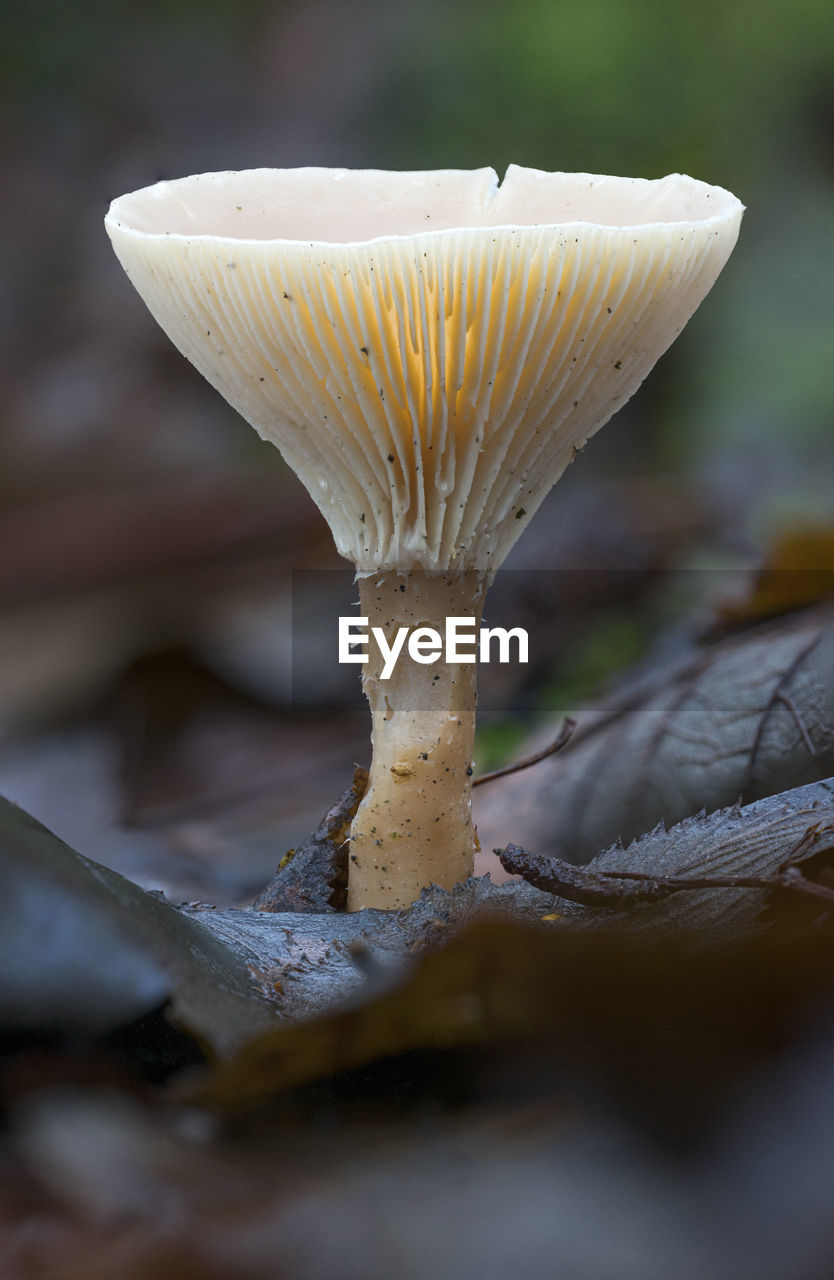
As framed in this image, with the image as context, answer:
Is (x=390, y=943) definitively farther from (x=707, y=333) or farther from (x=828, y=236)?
(x=828, y=236)

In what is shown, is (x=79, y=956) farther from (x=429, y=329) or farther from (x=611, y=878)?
(x=429, y=329)

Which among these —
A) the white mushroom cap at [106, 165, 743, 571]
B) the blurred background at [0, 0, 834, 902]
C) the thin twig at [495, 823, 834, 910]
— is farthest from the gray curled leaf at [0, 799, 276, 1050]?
the blurred background at [0, 0, 834, 902]

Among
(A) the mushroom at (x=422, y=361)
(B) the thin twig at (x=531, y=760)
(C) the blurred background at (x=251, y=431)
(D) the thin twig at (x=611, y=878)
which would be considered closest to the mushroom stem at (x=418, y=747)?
(A) the mushroom at (x=422, y=361)

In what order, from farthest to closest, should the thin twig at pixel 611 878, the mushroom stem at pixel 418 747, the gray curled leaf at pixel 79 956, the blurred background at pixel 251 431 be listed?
1. the blurred background at pixel 251 431
2. the mushroom stem at pixel 418 747
3. the thin twig at pixel 611 878
4. the gray curled leaf at pixel 79 956

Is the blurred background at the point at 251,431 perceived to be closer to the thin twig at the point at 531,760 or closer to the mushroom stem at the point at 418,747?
the thin twig at the point at 531,760

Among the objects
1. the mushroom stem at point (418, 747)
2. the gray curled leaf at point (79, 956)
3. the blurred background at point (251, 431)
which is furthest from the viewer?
the blurred background at point (251, 431)

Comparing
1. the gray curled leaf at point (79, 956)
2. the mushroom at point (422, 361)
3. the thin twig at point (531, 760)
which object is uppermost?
the mushroom at point (422, 361)

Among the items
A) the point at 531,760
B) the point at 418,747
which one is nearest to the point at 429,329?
the point at 418,747
